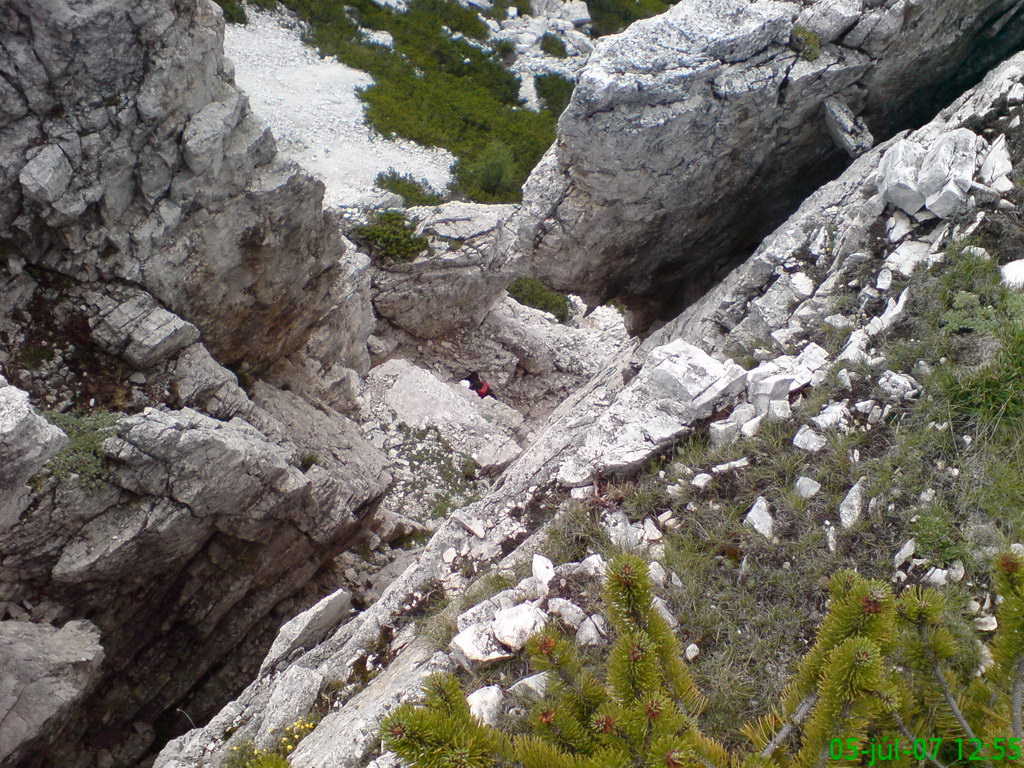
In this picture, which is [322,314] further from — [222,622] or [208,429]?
[222,622]

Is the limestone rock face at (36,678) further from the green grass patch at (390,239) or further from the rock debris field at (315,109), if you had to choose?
the rock debris field at (315,109)

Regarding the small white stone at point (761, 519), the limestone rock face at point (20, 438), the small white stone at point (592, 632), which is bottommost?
the limestone rock face at point (20, 438)

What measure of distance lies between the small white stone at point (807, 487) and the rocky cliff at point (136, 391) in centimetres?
757

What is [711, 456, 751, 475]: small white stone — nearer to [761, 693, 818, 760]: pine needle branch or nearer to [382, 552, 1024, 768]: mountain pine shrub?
[382, 552, 1024, 768]: mountain pine shrub

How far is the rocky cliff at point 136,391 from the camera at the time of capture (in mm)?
8508

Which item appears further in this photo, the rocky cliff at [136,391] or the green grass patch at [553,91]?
the green grass patch at [553,91]

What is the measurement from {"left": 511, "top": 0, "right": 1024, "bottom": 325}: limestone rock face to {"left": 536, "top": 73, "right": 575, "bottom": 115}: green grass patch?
1962 cm

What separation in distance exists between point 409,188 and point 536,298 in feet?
19.2

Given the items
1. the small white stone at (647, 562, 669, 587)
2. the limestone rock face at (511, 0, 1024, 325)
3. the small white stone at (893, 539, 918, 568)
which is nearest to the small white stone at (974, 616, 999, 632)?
the small white stone at (893, 539, 918, 568)

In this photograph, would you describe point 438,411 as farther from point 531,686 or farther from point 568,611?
point 531,686

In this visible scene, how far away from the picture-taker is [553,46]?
30594mm

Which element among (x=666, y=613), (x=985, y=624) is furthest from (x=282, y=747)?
(x=985, y=624)

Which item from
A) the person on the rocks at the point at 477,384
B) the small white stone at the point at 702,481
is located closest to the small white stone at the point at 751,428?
the small white stone at the point at 702,481

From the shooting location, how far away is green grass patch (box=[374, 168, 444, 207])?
21438 mm
